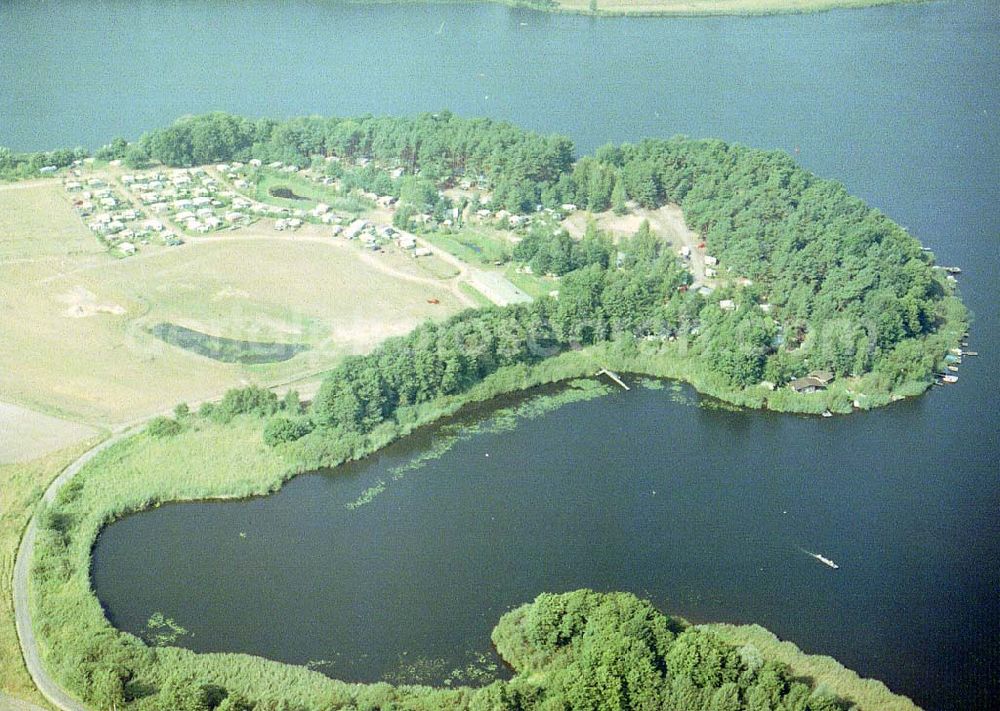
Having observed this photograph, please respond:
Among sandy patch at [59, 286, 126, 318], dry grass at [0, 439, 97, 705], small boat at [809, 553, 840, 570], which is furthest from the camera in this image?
sandy patch at [59, 286, 126, 318]

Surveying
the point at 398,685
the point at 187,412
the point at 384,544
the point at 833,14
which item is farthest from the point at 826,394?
the point at 833,14

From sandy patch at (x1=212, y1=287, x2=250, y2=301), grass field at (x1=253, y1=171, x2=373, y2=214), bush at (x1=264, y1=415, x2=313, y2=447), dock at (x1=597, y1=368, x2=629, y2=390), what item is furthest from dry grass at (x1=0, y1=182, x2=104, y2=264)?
dock at (x1=597, y1=368, x2=629, y2=390)

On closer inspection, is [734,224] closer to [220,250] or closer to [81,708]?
[220,250]

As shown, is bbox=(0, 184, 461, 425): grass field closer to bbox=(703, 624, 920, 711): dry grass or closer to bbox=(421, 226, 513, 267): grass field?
bbox=(421, 226, 513, 267): grass field

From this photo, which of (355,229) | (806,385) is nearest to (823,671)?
(806,385)

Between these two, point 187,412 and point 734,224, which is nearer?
point 187,412
